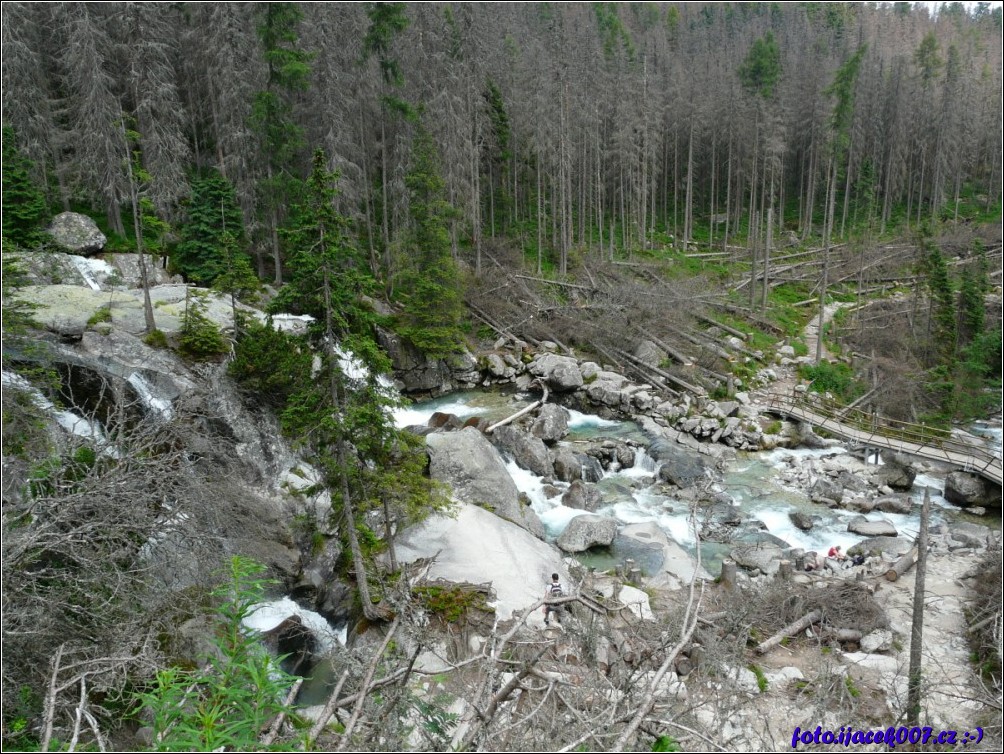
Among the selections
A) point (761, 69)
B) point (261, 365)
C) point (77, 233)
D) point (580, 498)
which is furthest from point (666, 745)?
point (761, 69)

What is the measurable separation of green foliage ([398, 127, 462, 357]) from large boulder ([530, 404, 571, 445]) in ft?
19.7

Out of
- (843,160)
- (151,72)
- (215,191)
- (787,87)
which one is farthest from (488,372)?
(787,87)

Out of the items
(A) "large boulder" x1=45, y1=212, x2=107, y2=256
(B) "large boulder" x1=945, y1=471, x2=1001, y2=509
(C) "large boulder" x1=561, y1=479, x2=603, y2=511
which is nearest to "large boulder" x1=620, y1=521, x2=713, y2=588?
(C) "large boulder" x1=561, y1=479, x2=603, y2=511

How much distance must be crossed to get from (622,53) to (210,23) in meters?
30.7

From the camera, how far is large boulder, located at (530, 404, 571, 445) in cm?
2347

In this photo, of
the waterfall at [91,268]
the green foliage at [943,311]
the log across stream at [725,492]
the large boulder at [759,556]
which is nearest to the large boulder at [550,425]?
the log across stream at [725,492]

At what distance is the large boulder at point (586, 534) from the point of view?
55.7ft

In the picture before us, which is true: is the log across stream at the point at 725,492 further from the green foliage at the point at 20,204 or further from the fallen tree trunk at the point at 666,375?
the green foliage at the point at 20,204

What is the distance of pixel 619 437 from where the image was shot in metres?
24.3

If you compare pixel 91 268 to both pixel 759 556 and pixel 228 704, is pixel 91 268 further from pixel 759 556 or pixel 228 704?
pixel 228 704

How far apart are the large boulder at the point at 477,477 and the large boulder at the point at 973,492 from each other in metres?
13.0

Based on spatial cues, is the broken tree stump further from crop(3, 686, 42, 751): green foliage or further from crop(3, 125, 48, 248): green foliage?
crop(3, 125, 48, 248): green foliage

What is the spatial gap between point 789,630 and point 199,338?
1576 cm

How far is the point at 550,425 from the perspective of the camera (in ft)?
77.8
